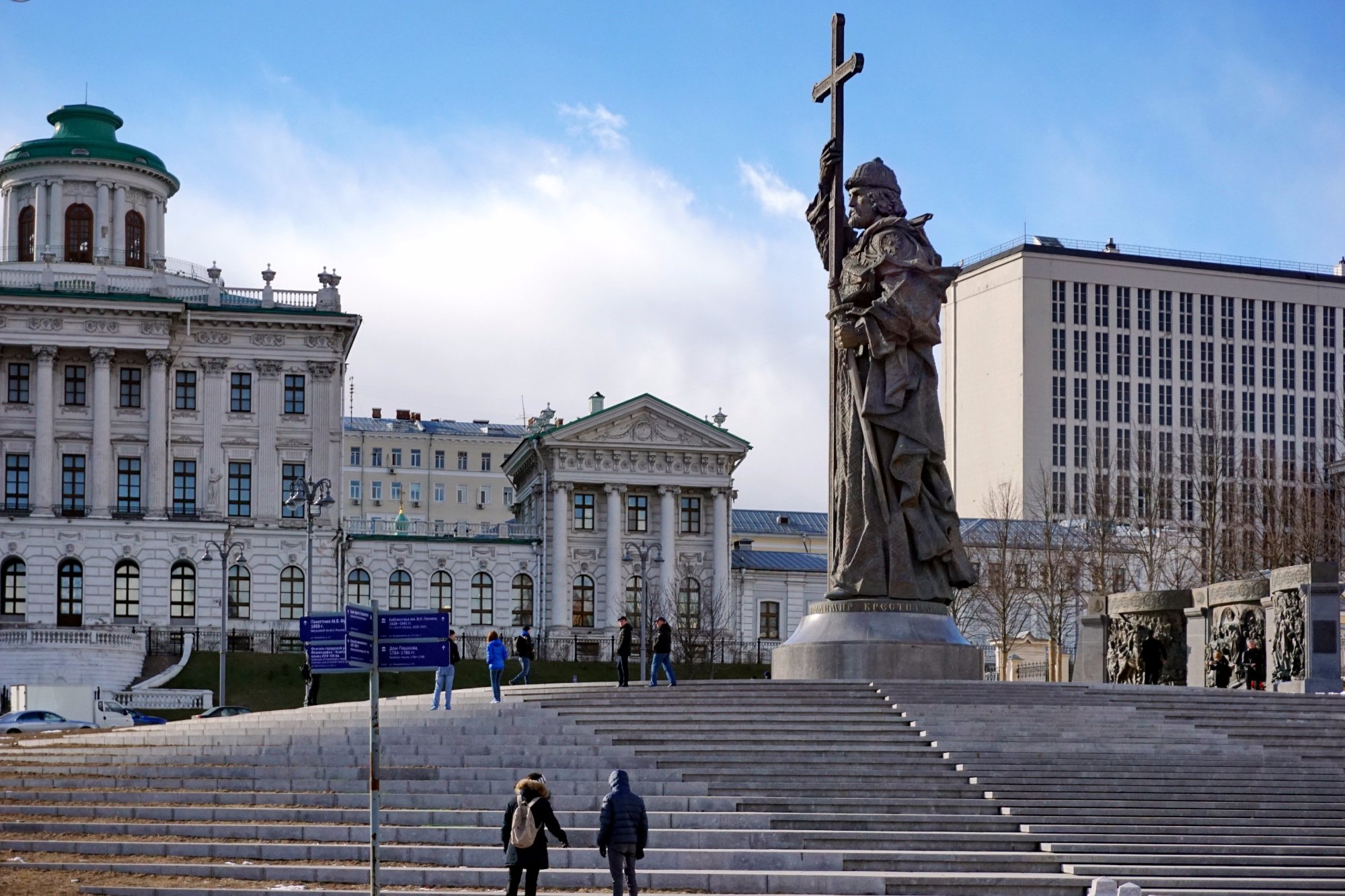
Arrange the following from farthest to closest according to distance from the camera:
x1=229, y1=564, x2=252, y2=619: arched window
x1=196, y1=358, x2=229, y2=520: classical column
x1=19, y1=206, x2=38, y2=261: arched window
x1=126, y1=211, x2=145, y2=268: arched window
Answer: x1=126, y1=211, x2=145, y2=268: arched window
x1=19, y1=206, x2=38, y2=261: arched window
x1=196, y1=358, x2=229, y2=520: classical column
x1=229, y1=564, x2=252, y2=619: arched window

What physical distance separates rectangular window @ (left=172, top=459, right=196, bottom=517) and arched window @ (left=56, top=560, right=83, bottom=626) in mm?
4988

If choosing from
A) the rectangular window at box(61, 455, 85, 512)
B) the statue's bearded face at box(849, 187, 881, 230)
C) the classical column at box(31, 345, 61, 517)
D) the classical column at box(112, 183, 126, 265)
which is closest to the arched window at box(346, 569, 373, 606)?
the rectangular window at box(61, 455, 85, 512)

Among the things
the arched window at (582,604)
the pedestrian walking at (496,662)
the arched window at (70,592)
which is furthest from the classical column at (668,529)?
the pedestrian walking at (496,662)

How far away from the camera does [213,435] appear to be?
90500 millimetres

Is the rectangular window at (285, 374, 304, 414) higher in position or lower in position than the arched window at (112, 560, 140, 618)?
higher

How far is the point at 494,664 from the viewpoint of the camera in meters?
33.2

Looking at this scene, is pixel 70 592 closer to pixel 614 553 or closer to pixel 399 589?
pixel 399 589

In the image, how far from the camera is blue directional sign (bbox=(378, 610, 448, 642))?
63.2 feet

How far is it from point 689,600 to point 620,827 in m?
74.6

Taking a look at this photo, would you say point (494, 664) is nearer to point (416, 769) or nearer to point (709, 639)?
point (416, 769)

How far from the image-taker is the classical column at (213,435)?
89562mm

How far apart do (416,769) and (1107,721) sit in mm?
10064

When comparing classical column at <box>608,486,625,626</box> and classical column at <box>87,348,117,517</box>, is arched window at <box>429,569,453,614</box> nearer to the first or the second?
classical column at <box>608,486,625,626</box>

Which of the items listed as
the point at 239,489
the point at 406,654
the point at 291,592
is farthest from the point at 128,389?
the point at 406,654
